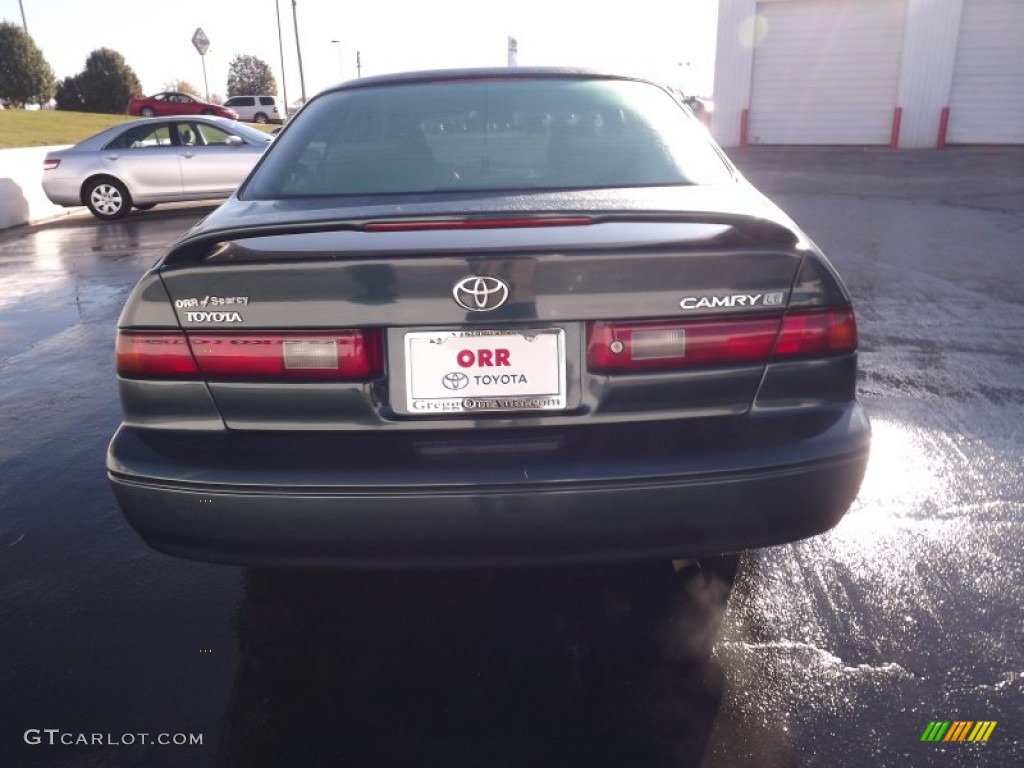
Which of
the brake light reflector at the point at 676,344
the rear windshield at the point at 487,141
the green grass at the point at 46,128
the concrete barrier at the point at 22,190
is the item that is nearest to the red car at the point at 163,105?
the green grass at the point at 46,128

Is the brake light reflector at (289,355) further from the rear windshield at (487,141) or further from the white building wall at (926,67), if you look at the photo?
the white building wall at (926,67)

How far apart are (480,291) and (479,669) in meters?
1.06

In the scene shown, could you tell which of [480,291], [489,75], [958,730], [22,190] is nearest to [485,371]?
[480,291]

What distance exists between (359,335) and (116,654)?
1.24 meters

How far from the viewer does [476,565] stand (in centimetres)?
196

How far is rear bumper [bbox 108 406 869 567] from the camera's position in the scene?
188cm

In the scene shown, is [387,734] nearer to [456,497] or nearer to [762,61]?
[456,497]

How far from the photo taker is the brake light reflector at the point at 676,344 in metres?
1.92

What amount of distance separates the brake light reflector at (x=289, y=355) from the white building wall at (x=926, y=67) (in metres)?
22.0

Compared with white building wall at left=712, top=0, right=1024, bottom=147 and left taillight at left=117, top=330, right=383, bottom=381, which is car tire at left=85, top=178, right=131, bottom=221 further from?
white building wall at left=712, top=0, right=1024, bottom=147

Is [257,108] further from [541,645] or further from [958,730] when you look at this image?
[958,730]

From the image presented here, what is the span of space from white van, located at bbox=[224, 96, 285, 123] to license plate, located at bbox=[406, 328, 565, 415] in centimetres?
4899

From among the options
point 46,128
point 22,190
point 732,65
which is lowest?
point 22,190

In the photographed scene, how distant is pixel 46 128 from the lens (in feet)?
79.8
